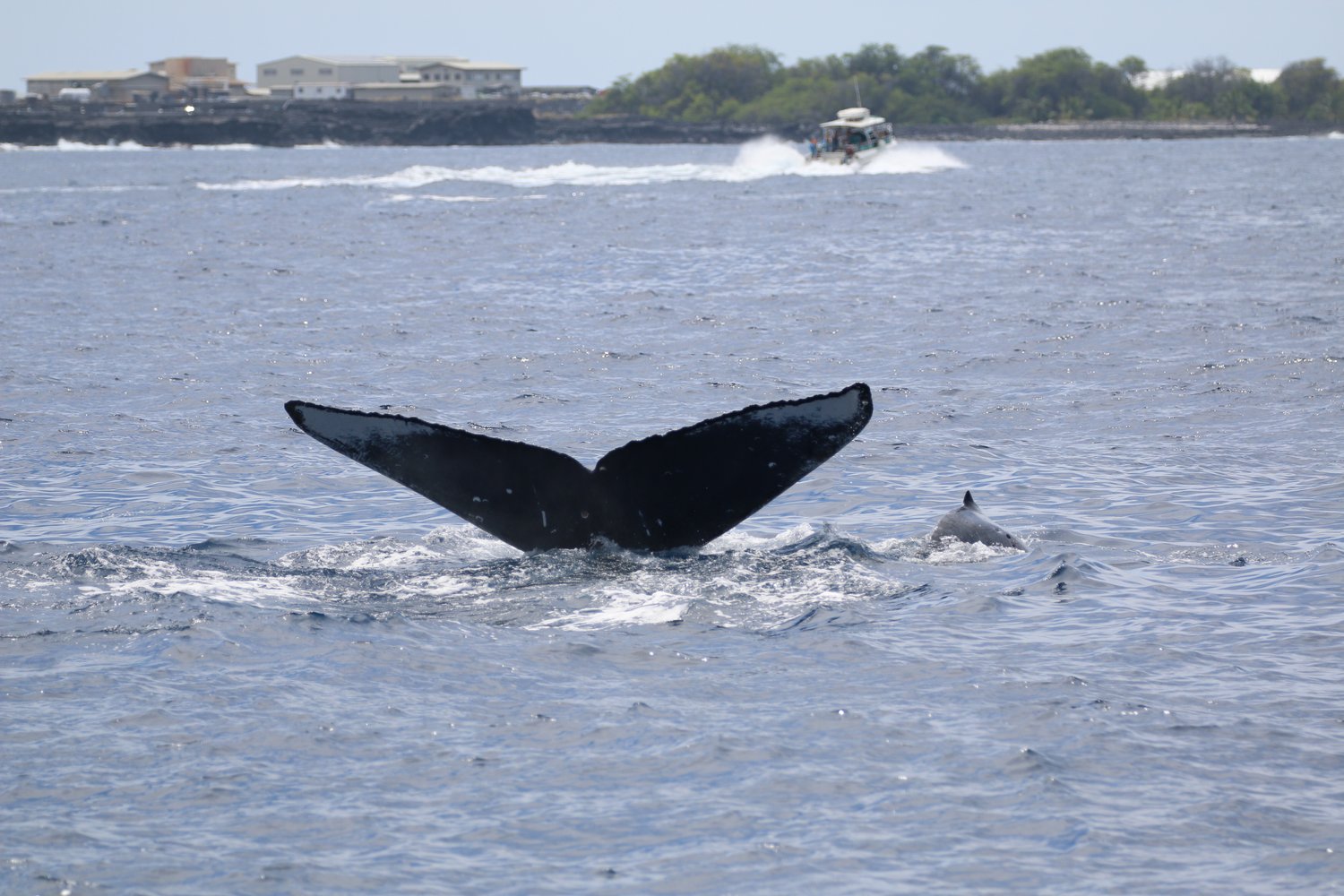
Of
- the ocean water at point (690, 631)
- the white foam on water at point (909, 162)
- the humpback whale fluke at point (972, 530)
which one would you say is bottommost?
the ocean water at point (690, 631)

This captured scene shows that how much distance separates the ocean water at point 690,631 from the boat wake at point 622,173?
57.1m

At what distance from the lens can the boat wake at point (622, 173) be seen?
79250 mm

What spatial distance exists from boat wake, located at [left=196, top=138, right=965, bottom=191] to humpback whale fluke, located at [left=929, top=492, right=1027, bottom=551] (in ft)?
214

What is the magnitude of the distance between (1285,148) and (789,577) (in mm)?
128537

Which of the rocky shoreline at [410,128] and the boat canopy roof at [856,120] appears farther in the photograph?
the rocky shoreline at [410,128]

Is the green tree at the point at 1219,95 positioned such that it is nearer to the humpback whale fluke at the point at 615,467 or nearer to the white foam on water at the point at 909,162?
the white foam on water at the point at 909,162

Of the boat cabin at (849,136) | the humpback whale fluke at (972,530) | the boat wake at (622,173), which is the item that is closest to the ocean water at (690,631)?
the humpback whale fluke at (972,530)

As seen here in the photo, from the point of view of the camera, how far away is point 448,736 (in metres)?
→ 6.65

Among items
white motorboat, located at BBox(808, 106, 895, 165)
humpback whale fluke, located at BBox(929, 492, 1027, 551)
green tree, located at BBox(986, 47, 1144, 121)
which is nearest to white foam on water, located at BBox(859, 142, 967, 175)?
white motorboat, located at BBox(808, 106, 895, 165)

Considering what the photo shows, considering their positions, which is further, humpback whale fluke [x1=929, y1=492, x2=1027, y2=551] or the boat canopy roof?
the boat canopy roof

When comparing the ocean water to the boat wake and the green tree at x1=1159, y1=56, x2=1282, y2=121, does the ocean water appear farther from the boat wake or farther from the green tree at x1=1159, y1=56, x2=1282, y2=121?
the green tree at x1=1159, y1=56, x2=1282, y2=121

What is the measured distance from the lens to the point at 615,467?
8023 millimetres

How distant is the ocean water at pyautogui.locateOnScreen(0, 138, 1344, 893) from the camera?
5719mm

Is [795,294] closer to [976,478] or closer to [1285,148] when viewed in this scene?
[976,478]
